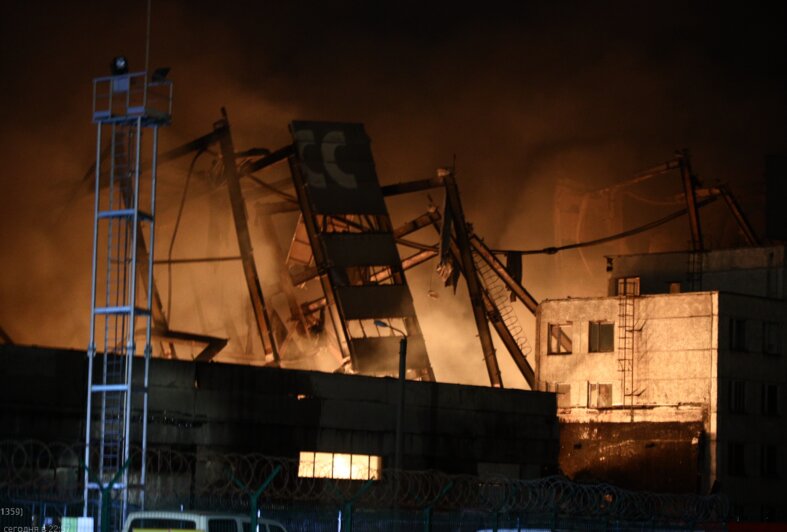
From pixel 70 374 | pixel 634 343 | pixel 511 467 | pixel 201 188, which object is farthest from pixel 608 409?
pixel 70 374

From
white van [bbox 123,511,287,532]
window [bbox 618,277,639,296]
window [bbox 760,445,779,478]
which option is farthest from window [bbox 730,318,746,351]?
white van [bbox 123,511,287,532]

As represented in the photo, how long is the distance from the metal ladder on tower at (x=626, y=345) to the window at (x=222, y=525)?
130ft

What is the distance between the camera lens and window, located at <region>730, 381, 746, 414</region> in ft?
189

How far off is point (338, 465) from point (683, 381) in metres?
19.4

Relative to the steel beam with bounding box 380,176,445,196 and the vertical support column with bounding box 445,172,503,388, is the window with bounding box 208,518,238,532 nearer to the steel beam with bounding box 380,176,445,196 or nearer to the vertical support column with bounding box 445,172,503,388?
the vertical support column with bounding box 445,172,503,388

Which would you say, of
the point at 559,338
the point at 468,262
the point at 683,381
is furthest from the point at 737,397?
the point at 468,262

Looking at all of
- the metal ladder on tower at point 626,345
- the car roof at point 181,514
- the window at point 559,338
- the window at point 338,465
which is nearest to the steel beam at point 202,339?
the window at point 338,465

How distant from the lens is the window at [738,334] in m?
57.8

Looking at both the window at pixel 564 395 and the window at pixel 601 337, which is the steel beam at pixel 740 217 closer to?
the window at pixel 601 337

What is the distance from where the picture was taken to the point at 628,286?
65.1m

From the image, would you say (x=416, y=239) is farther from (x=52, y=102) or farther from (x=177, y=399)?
(x=177, y=399)

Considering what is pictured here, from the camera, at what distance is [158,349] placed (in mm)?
55594

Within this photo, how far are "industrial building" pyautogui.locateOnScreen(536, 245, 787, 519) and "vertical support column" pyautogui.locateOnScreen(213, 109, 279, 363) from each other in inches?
590

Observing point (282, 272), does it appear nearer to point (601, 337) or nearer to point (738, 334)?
point (601, 337)
